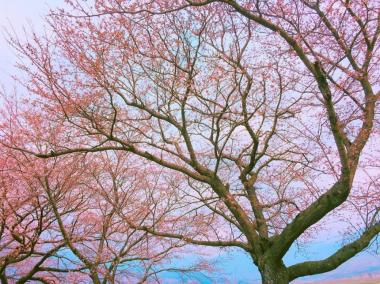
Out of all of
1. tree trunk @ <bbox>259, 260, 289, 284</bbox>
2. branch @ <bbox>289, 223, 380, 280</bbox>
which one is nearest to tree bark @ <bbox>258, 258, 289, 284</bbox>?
tree trunk @ <bbox>259, 260, 289, 284</bbox>

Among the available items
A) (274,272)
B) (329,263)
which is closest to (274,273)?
(274,272)

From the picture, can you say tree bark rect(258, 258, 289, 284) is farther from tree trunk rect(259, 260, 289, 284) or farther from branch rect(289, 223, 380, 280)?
branch rect(289, 223, 380, 280)

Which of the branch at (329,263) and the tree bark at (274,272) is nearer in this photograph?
the tree bark at (274,272)

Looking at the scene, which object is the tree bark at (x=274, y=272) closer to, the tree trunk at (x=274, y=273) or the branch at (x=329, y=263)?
the tree trunk at (x=274, y=273)

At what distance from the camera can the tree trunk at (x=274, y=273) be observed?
851 cm

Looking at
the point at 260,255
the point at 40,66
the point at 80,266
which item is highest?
the point at 40,66

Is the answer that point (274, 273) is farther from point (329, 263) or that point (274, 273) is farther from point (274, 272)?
point (329, 263)

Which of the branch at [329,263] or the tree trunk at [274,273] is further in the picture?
the branch at [329,263]

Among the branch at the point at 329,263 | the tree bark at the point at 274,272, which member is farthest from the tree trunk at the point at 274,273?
the branch at the point at 329,263

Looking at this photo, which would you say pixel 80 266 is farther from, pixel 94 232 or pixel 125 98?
pixel 125 98

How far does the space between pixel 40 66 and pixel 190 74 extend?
9.97 feet

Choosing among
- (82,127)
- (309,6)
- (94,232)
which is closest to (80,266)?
(94,232)

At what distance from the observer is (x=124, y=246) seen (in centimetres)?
1305

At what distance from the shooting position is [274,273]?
28.0 ft
